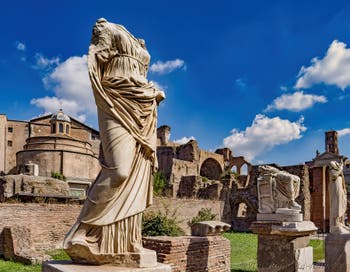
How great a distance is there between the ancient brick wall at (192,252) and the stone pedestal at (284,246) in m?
1.26

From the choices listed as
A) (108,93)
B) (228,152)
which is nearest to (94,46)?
(108,93)

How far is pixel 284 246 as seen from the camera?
17.7 feet

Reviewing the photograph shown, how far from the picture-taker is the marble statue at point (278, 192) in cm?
593

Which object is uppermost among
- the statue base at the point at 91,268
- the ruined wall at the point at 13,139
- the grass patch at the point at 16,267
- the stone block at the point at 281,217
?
the ruined wall at the point at 13,139

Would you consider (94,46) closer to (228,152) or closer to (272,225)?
(272,225)

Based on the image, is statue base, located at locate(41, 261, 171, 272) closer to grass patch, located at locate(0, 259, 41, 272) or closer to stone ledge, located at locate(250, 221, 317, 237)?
stone ledge, located at locate(250, 221, 317, 237)

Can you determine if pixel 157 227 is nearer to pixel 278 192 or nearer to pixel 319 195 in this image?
pixel 278 192

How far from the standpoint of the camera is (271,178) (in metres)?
6.29

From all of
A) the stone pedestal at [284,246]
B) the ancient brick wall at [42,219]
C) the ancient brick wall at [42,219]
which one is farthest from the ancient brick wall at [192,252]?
the ancient brick wall at [42,219]

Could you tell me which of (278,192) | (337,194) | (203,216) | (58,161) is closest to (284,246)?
(278,192)

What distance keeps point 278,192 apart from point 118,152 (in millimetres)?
4166

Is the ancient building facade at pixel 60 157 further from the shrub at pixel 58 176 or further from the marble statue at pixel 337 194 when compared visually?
the marble statue at pixel 337 194

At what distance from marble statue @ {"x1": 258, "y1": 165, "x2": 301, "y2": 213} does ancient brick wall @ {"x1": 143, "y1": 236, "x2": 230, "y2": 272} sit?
1.38 metres

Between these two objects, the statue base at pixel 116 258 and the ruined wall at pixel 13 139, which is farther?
the ruined wall at pixel 13 139
